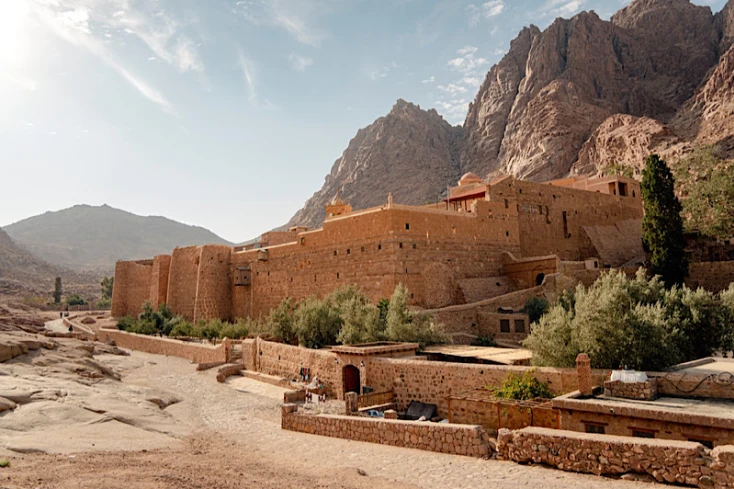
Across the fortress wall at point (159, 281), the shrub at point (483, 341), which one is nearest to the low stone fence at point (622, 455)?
the shrub at point (483, 341)

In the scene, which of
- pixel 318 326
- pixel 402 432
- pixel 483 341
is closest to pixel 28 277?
pixel 318 326

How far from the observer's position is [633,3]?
7406cm

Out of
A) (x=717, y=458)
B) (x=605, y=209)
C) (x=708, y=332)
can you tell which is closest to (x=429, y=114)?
(x=605, y=209)

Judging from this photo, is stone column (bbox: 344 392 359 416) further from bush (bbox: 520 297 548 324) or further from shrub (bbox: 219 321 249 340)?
shrub (bbox: 219 321 249 340)

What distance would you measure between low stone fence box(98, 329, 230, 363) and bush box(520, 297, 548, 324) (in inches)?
499

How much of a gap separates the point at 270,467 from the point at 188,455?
1564 mm

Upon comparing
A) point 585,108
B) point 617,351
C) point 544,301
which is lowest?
point 617,351

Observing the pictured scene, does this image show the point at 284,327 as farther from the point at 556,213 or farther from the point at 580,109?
the point at 580,109

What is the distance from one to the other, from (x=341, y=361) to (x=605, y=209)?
25.2 metres

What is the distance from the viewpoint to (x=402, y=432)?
31.4 ft

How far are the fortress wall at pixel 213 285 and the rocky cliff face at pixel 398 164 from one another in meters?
48.7

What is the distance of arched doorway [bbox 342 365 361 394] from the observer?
1447 centimetres

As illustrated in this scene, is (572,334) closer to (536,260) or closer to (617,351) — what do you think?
(617,351)

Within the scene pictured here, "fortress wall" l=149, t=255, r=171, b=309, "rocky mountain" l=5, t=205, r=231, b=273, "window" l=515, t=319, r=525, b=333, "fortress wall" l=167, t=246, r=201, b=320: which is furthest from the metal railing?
"rocky mountain" l=5, t=205, r=231, b=273
